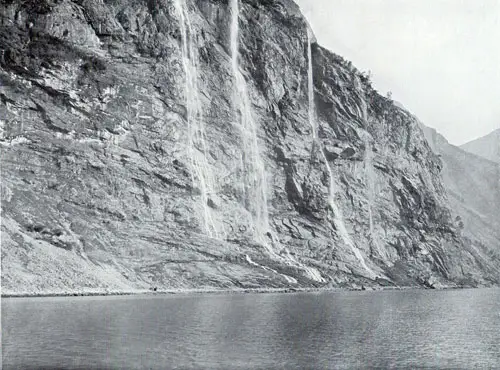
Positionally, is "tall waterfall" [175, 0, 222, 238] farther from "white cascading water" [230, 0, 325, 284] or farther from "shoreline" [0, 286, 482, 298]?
"shoreline" [0, 286, 482, 298]

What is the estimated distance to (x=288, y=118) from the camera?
10106 cm

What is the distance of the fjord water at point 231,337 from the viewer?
26.3m

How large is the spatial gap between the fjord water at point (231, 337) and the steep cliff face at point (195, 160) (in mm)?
19397

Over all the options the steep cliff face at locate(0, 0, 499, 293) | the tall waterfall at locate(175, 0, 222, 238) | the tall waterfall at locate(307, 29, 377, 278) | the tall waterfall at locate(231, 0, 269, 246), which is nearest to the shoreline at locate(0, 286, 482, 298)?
the steep cliff face at locate(0, 0, 499, 293)

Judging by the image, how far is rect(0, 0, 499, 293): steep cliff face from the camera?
71.1 meters

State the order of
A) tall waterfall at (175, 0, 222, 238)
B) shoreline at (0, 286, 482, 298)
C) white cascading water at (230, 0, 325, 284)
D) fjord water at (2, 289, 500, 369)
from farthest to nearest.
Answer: white cascading water at (230, 0, 325, 284), tall waterfall at (175, 0, 222, 238), shoreline at (0, 286, 482, 298), fjord water at (2, 289, 500, 369)

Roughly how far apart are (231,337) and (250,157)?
61547mm

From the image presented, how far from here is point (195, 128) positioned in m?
87.8

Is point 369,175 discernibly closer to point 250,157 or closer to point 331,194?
point 331,194

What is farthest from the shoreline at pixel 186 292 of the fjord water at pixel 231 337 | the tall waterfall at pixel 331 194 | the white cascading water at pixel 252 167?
the tall waterfall at pixel 331 194

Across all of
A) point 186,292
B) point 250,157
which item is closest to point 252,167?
point 250,157

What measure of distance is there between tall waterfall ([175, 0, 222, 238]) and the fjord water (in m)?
31.1

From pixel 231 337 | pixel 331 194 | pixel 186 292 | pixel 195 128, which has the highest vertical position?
pixel 195 128

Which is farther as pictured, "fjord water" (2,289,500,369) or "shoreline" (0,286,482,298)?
"shoreline" (0,286,482,298)
